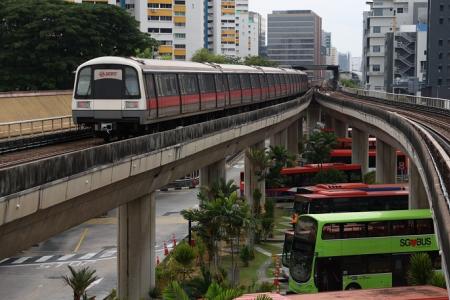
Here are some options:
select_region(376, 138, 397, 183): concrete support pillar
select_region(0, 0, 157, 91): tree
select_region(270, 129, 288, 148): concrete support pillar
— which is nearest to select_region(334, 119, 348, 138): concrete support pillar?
select_region(270, 129, 288, 148): concrete support pillar

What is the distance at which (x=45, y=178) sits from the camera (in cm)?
1794

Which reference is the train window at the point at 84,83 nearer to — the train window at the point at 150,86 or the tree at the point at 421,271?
the train window at the point at 150,86

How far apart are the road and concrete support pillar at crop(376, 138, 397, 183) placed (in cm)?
1660

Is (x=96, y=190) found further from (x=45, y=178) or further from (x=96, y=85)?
(x=96, y=85)

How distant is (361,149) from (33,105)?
32.1 metres

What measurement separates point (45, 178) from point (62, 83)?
57637 millimetres

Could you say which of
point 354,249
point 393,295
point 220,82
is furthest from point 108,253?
point 393,295

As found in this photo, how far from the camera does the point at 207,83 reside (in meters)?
42.1

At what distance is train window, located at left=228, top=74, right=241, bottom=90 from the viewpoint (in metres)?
48.7

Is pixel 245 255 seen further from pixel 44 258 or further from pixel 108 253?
pixel 44 258

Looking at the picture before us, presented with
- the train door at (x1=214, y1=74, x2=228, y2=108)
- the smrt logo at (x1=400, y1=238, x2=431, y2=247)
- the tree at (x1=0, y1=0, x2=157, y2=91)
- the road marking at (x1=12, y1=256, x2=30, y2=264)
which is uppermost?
the tree at (x1=0, y1=0, x2=157, y2=91)

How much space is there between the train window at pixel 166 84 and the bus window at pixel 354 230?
29.3ft

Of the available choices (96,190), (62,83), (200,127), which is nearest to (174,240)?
(200,127)

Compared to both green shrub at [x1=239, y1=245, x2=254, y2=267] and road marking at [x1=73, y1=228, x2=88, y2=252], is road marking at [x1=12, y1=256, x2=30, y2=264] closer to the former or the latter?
road marking at [x1=73, y1=228, x2=88, y2=252]
